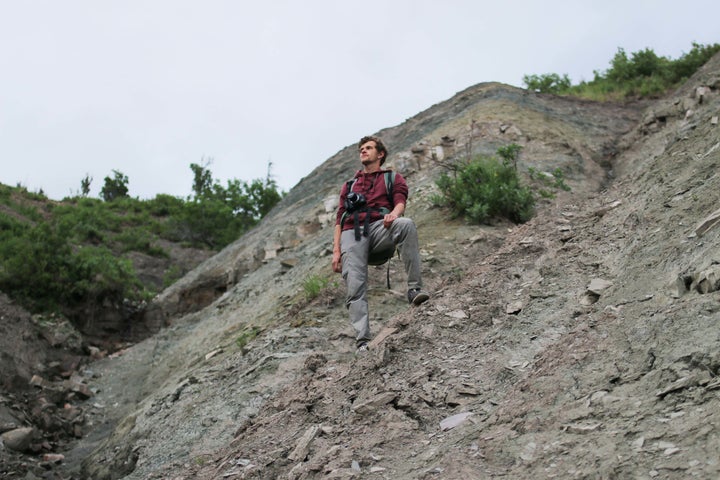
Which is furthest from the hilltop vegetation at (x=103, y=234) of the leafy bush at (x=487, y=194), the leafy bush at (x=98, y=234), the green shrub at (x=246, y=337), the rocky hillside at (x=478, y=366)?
the leafy bush at (x=487, y=194)

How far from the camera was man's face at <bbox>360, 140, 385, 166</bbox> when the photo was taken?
7.32 meters

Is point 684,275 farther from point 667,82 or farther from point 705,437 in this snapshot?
point 667,82

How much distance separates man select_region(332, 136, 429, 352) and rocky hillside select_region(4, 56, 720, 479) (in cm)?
33

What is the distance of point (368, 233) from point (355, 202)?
336 mm

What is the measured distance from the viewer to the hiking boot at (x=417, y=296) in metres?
6.79

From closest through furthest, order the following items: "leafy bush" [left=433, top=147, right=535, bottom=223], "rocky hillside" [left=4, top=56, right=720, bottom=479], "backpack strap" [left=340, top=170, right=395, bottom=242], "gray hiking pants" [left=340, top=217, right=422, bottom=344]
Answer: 1. "rocky hillside" [left=4, top=56, right=720, bottom=479]
2. "gray hiking pants" [left=340, top=217, right=422, bottom=344]
3. "backpack strap" [left=340, top=170, right=395, bottom=242]
4. "leafy bush" [left=433, top=147, right=535, bottom=223]

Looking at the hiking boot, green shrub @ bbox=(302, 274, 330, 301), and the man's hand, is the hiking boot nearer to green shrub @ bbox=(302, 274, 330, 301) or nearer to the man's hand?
the man's hand

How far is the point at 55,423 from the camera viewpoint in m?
9.51

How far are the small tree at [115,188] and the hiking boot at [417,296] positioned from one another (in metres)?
29.0

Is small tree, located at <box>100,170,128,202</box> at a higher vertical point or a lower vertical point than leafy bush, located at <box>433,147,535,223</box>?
higher

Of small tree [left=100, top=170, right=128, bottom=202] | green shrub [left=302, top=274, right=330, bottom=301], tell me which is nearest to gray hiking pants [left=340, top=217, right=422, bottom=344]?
green shrub [left=302, top=274, right=330, bottom=301]

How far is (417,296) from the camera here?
679 centimetres

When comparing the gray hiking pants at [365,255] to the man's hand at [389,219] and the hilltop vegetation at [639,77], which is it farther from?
the hilltop vegetation at [639,77]

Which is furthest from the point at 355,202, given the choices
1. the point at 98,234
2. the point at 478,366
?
the point at 98,234
